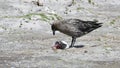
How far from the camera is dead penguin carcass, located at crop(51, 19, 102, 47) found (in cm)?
1731

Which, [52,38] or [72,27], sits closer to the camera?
[72,27]

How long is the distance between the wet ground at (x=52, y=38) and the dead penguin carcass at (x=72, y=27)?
569 mm

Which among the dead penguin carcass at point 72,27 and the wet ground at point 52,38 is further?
the dead penguin carcass at point 72,27

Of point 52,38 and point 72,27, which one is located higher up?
point 72,27

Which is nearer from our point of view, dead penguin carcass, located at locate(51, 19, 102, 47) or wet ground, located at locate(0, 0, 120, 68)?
wet ground, located at locate(0, 0, 120, 68)

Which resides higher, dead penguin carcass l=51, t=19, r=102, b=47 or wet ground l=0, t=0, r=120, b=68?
dead penguin carcass l=51, t=19, r=102, b=47

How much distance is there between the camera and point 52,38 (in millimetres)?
19641

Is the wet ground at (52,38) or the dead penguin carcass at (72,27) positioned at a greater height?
the dead penguin carcass at (72,27)

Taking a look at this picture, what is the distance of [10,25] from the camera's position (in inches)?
862

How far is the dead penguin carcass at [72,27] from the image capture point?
17.3 metres

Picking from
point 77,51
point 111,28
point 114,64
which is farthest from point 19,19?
point 114,64

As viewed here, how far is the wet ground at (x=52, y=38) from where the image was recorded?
14906 mm

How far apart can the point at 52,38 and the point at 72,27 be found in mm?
2280

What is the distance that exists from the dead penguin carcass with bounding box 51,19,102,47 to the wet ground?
0.57 meters
